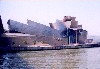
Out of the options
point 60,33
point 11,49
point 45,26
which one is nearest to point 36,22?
point 45,26

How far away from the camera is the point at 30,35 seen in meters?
66.4

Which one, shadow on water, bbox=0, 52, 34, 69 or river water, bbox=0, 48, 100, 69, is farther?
river water, bbox=0, 48, 100, 69

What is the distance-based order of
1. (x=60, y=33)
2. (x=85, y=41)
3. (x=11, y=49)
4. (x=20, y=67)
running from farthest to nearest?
(x=85, y=41)
(x=60, y=33)
(x=11, y=49)
(x=20, y=67)

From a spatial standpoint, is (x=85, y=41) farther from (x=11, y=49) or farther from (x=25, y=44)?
(x=11, y=49)

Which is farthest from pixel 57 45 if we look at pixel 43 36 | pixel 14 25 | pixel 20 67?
pixel 20 67

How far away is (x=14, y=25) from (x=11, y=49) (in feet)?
47.2

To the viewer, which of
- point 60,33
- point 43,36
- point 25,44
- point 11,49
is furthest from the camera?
point 60,33

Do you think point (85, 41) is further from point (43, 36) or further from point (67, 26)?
→ point (43, 36)

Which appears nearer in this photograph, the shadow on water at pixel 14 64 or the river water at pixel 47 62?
the shadow on water at pixel 14 64

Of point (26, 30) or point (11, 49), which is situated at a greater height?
point (26, 30)

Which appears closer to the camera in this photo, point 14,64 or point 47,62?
point 14,64

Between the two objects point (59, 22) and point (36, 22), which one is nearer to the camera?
point (36, 22)

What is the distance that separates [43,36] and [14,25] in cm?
1023

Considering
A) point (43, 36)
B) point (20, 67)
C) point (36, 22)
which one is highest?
point (36, 22)
